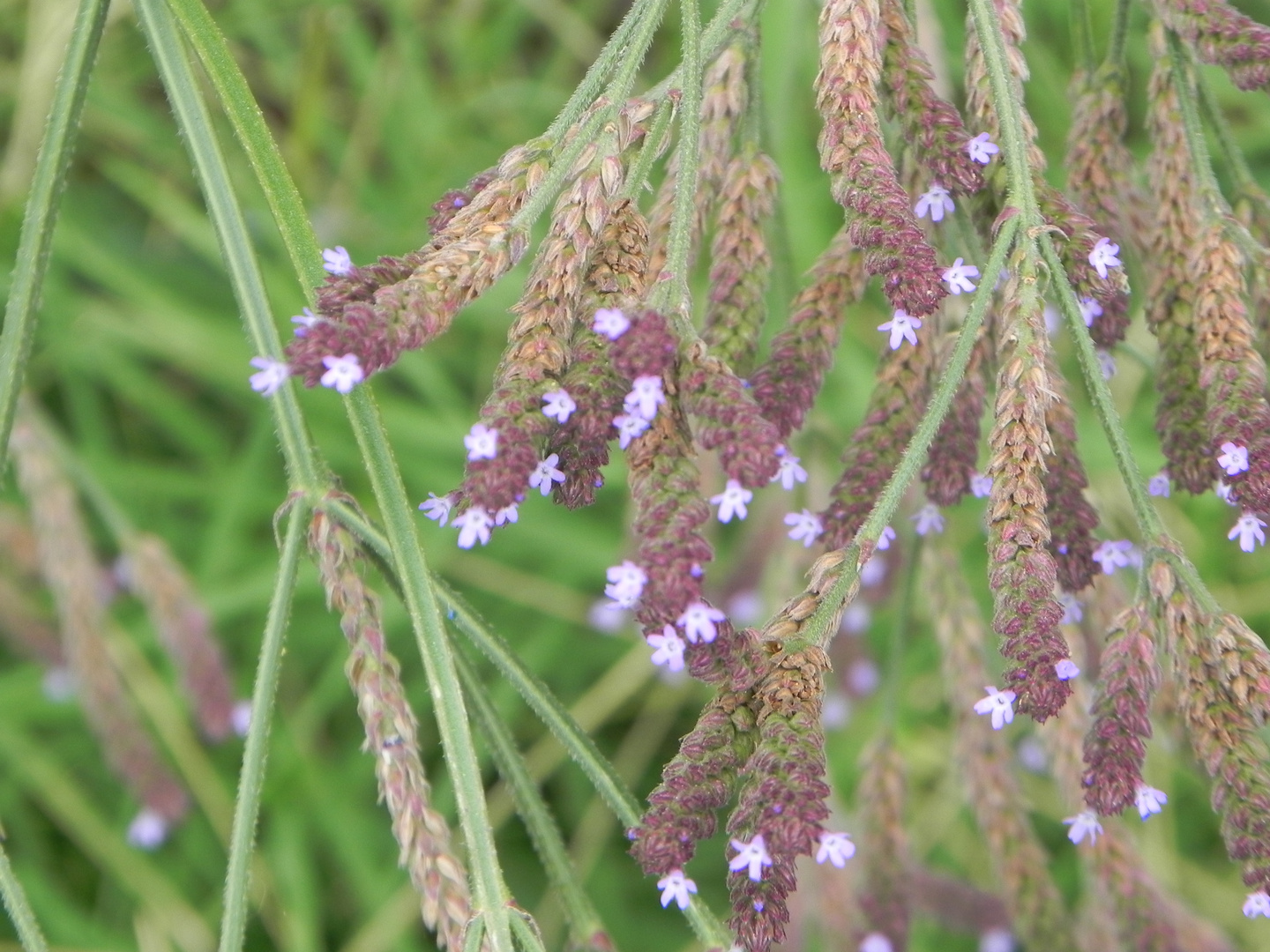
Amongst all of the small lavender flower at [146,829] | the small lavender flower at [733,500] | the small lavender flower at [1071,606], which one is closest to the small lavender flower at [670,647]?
the small lavender flower at [733,500]

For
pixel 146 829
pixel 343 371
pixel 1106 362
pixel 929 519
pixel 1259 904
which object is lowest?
pixel 146 829

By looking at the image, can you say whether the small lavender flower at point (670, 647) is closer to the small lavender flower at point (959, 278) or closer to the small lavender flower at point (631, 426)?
the small lavender flower at point (631, 426)

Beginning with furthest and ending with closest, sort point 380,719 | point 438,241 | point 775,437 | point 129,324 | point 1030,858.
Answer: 1. point 129,324
2. point 1030,858
3. point 380,719
4. point 438,241
5. point 775,437

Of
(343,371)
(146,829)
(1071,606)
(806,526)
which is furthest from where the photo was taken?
(146,829)

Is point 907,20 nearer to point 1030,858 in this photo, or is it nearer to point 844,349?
point 1030,858

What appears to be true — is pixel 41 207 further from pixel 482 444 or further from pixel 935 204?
pixel 935 204

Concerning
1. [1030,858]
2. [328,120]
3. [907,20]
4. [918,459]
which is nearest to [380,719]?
[918,459]

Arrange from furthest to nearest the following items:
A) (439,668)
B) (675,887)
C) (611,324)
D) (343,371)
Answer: (439,668) < (675,887) < (611,324) < (343,371)

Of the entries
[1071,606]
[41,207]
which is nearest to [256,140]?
[41,207]
